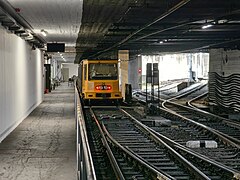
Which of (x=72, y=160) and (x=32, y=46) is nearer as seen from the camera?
(x=72, y=160)

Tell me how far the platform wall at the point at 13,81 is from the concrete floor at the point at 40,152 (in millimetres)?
510

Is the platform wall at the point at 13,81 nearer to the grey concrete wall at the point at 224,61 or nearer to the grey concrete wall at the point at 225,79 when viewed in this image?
the grey concrete wall at the point at 225,79

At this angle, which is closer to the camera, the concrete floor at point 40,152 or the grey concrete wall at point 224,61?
the concrete floor at point 40,152

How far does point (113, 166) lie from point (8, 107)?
625 cm

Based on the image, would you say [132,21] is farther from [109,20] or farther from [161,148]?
[161,148]

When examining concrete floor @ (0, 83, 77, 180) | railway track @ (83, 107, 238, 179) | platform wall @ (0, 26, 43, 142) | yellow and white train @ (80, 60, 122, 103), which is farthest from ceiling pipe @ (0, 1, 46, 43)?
yellow and white train @ (80, 60, 122, 103)

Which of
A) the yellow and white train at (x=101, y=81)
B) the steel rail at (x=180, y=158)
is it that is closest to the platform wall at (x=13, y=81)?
the yellow and white train at (x=101, y=81)

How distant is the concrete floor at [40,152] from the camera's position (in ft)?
30.7

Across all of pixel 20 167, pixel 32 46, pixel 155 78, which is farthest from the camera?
pixel 32 46

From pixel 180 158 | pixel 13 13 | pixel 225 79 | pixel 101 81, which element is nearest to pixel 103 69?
pixel 101 81

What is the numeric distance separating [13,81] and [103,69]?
373 inches

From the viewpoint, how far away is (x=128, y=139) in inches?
554

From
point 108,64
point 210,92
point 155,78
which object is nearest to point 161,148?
point 155,78

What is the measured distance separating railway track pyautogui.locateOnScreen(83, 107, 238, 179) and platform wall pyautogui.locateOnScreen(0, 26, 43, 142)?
3278mm
